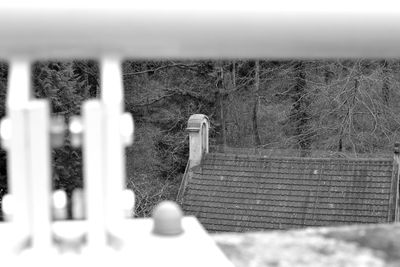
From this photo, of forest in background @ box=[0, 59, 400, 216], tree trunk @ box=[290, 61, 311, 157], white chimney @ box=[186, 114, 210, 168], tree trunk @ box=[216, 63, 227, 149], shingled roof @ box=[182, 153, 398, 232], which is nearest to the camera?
shingled roof @ box=[182, 153, 398, 232]

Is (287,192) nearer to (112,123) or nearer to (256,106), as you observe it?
(256,106)

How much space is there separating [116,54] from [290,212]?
8917mm

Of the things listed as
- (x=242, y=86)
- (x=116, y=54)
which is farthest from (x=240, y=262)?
(x=242, y=86)

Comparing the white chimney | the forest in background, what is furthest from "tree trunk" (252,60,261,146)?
the white chimney

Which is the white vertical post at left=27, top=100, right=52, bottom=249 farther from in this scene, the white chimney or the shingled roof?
the white chimney

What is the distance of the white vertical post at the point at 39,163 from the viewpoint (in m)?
0.73

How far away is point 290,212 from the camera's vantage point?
941cm

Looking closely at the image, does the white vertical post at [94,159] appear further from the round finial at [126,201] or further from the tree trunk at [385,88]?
the tree trunk at [385,88]

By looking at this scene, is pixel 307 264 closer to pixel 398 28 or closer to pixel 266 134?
pixel 398 28

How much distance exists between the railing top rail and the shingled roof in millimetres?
8709

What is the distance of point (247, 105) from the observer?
1382cm

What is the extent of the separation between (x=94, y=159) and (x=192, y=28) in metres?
0.20

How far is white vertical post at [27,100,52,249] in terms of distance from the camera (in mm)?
726

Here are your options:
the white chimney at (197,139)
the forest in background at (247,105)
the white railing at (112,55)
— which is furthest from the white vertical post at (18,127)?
the white chimney at (197,139)
